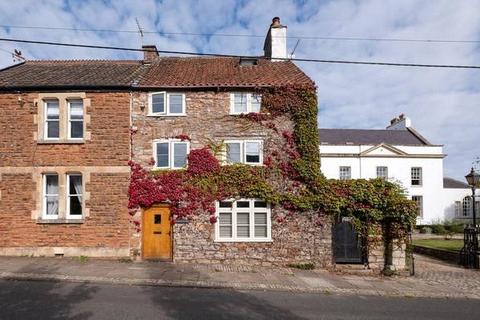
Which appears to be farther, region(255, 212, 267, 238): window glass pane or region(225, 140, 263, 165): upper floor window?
region(225, 140, 263, 165): upper floor window

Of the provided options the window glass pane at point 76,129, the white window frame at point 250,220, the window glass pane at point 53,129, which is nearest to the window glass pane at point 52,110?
the window glass pane at point 53,129

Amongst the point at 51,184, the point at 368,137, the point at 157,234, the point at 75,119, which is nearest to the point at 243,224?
the point at 157,234

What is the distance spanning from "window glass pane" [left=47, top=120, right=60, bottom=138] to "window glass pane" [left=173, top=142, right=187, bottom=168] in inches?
198

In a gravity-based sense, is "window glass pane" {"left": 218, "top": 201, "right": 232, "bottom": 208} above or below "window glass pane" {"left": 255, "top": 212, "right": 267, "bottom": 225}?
above

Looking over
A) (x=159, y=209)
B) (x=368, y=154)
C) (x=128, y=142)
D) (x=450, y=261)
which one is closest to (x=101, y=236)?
(x=159, y=209)

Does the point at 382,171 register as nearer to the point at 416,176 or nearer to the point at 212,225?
the point at 416,176

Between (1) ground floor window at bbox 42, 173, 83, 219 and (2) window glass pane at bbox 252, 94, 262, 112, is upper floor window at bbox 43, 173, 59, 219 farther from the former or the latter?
(2) window glass pane at bbox 252, 94, 262, 112

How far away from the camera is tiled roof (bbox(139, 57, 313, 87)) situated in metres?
16.6

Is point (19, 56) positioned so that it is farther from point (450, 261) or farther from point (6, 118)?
point (450, 261)

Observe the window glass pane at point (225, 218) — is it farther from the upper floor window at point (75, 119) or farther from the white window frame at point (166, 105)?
the upper floor window at point (75, 119)

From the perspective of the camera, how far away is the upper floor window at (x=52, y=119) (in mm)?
A: 16203

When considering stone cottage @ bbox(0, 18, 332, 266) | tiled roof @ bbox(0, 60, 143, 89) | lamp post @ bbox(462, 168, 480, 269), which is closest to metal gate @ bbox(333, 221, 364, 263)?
stone cottage @ bbox(0, 18, 332, 266)

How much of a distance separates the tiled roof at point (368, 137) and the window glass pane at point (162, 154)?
2697 cm

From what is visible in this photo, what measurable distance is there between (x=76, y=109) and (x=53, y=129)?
1287 mm
